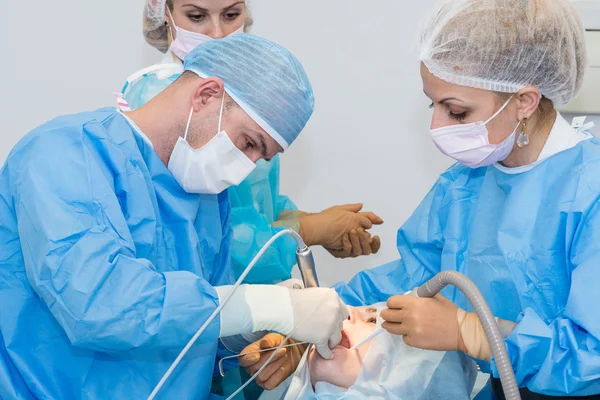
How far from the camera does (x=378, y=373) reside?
1.79 m

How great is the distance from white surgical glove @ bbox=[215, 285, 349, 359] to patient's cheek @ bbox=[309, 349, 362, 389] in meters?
0.10

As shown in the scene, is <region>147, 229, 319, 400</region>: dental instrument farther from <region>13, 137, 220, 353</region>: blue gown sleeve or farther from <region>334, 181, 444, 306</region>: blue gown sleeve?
<region>334, 181, 444, 306</region>: blue gown sleeve

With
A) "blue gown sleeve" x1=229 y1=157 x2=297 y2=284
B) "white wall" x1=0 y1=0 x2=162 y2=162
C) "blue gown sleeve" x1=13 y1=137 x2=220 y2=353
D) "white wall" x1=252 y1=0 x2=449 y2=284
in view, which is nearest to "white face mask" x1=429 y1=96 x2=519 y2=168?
"blue gown sleeve" x1=229 y1=157 x2=297 y2=284

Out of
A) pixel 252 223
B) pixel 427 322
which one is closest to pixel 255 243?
pixel 252 223

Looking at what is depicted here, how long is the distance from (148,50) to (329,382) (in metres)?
1.58

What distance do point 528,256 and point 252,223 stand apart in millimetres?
793

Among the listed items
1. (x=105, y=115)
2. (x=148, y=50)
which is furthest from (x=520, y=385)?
(x=148, y=50)

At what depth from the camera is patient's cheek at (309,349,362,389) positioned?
177 centimetres

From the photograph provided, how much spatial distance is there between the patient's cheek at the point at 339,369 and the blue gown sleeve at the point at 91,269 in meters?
0.40

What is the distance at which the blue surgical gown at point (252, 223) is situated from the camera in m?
2.06

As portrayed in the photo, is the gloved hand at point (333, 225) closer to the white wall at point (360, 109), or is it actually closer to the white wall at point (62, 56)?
the white wall at point (360, 109)

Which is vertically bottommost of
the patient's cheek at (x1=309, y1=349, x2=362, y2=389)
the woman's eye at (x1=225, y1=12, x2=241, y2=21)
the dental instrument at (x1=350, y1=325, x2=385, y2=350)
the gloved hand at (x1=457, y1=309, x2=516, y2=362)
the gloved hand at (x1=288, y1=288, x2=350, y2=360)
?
the patient's cheek at (x1=309, y1=349, x2=362, y2=389)

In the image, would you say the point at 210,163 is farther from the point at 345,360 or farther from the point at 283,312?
the point at 345,360

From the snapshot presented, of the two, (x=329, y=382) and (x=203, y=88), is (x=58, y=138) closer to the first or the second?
(x=203, y=88)
